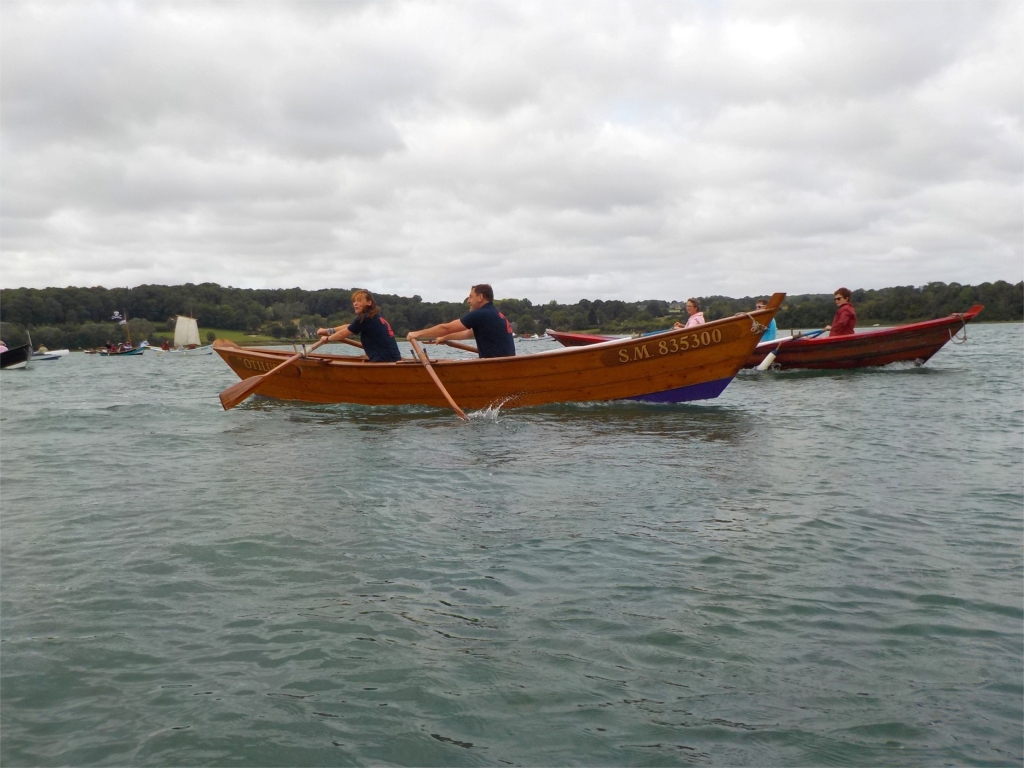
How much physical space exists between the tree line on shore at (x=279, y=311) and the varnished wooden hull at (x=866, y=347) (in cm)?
5143

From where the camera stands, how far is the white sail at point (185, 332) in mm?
75688

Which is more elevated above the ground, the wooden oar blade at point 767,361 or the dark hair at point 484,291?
the dark hair at point 484,291

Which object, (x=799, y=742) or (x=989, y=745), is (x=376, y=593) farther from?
(x=989, y=745)

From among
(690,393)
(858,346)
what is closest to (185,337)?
(858,346)

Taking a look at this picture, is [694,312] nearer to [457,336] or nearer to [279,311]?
[457,336]

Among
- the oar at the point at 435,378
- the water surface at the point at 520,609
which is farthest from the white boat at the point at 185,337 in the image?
the water surface at the point at 520,609

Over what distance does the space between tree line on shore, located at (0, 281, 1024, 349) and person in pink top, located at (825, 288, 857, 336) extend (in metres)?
51.4

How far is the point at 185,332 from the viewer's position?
250 feet

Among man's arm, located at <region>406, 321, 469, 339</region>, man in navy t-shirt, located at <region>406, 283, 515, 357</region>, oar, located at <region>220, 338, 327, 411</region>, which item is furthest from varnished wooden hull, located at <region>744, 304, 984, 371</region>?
oar, located at <region>220, 338, 327, 411</region>

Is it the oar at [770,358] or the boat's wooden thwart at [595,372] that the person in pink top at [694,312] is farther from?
the boat's wooden thwart at [595,372]

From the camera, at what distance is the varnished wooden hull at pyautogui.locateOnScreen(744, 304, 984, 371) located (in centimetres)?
1908

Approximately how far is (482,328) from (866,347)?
11.7 meters

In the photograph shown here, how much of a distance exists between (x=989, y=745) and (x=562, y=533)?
115 inches

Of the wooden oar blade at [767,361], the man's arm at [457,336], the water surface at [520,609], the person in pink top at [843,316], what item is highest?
the person in pink top at [843,316]
